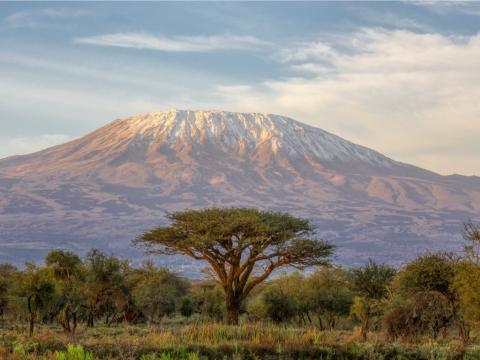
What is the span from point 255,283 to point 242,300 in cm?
605

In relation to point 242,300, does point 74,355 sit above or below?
above

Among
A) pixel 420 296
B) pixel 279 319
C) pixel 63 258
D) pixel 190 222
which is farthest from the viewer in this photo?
pixel 279 319

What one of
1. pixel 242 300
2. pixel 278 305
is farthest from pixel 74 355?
pixel 278 305

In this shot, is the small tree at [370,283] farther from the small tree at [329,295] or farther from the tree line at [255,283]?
the small tree at [329,295]

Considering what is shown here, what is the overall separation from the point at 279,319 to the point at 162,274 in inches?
528

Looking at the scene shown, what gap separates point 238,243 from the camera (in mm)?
43719

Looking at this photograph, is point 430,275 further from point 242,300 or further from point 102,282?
point 102,282

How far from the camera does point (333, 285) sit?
6166 cm

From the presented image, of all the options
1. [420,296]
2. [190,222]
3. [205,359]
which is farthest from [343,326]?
[205,359]

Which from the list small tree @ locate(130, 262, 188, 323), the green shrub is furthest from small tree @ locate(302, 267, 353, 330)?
the green shrub

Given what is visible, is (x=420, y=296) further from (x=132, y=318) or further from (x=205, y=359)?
(x=132, y=318)

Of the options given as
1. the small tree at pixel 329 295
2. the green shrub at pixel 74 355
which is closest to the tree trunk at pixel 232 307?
the small tree at pixel 329 295

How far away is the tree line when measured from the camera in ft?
102

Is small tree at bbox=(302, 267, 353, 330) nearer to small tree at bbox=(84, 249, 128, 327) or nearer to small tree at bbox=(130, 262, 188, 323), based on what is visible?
small tree at bbox=(130, 262, 188, 323)
